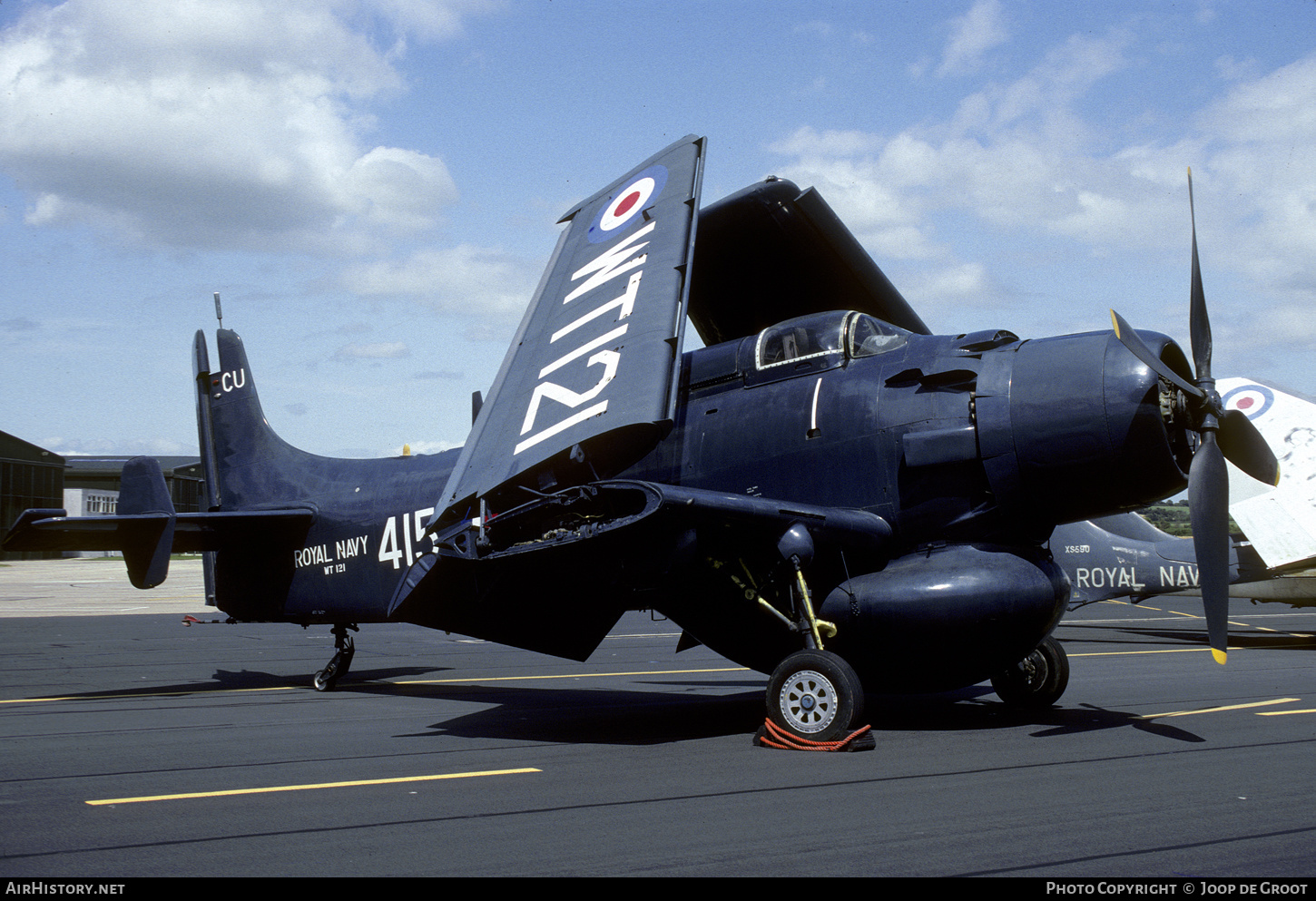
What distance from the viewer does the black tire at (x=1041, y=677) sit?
34.1ft

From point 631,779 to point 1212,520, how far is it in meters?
5.37

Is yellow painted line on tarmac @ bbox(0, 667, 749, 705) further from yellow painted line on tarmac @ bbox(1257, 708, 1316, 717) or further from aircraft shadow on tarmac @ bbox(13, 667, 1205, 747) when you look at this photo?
yellow painted line on tarmac @ bbox(1257, 708, 1316, 717)

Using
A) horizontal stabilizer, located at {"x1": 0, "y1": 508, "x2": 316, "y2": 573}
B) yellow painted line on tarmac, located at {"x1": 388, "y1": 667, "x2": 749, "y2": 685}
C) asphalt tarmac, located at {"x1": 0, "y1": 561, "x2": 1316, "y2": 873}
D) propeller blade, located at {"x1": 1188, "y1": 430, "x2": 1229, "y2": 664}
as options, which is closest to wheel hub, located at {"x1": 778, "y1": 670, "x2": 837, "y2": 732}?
asphalt tarmac, located at {"x1": 0, "y1": 561, "x2": 1316, "y2": 873}

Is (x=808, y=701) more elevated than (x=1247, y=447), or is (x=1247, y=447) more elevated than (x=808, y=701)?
(x=1247, y=447)

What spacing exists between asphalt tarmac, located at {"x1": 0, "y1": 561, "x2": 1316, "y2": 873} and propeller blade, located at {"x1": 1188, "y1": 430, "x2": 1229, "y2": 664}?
1.08 meters

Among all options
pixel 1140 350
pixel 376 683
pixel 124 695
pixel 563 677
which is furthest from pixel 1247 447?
pixel 124 695

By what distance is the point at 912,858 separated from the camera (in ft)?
15.7

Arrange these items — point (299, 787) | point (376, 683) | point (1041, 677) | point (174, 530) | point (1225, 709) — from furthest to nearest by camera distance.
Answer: point (376, 683)
point (174, 530)
point (1041, 677)
point (1225, 709)
point (299, 787)

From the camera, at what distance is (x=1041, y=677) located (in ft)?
34.3

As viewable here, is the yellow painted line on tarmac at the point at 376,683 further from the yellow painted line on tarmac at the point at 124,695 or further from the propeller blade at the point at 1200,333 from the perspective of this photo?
the propeller blade at the point at 1200,333

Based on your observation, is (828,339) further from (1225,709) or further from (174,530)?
(174,530)
